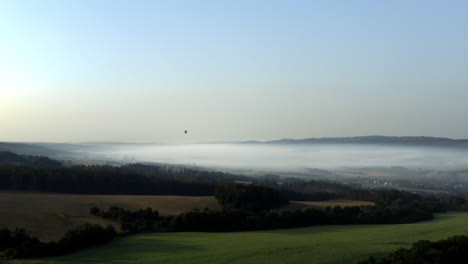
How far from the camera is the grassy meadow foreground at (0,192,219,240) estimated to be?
4498 cm

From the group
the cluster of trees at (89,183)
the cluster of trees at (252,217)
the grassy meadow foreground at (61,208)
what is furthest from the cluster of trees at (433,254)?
the cluster of trees at (89,183)

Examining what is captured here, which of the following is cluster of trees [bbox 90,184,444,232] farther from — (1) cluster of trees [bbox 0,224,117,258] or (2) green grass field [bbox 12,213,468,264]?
(1) cluster of trees [bbox 0,224,117,258]

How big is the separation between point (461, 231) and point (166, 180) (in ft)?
227

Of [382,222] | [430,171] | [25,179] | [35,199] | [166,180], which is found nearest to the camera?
[382,222]

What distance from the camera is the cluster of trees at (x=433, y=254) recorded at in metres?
20.8

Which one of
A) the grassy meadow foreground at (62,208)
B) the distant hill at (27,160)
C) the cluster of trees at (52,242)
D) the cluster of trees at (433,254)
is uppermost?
the distant hill at (27,160)

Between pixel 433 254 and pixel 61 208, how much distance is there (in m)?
46.9

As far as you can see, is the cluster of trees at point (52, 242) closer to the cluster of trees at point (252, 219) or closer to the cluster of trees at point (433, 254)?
the cluster of trees at point (252, 219)

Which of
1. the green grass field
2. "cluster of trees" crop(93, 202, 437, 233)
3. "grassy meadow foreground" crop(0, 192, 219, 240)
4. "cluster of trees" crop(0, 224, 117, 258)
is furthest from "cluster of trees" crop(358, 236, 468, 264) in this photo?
"grassy meadow foreground" crop(0, 192, 219, 240)

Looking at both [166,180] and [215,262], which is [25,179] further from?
[215,262]

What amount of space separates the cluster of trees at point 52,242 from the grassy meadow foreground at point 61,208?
521 cm

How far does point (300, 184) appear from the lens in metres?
115

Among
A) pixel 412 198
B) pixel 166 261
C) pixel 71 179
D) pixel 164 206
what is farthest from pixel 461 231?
pixel 71 179

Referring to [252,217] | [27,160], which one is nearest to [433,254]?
[252,217]
